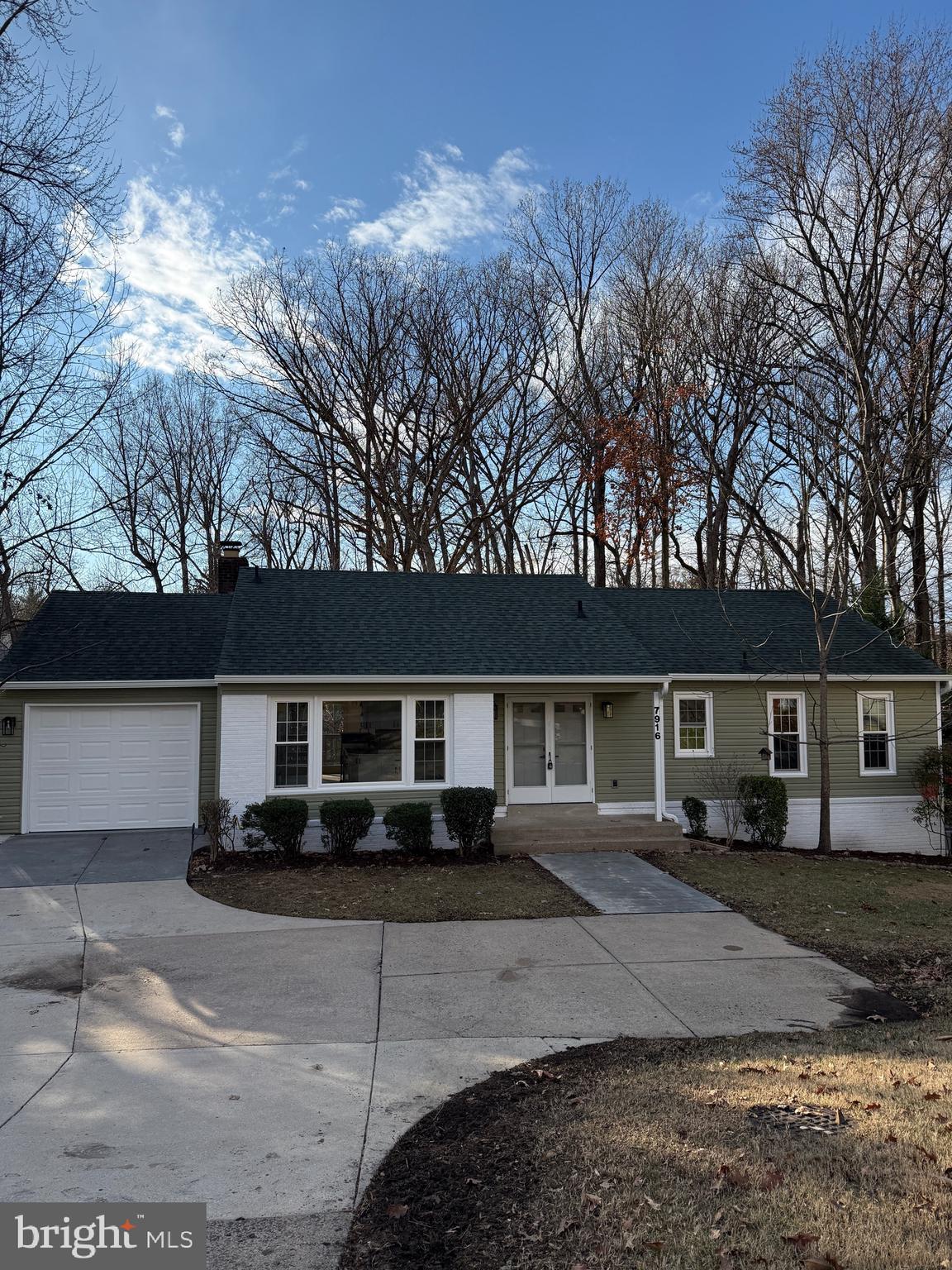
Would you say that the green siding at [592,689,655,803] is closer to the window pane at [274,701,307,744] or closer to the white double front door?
the white double front door

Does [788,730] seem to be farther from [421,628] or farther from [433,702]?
[421,628]

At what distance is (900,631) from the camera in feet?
59.6

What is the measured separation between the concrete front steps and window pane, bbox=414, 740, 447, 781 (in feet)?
4.28

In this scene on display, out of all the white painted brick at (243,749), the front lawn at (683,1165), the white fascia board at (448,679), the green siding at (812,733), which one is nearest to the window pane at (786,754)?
the green siding at (812,733)

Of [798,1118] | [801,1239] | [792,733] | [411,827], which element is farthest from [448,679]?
[801,1239]

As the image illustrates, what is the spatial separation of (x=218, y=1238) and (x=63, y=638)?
1349cm

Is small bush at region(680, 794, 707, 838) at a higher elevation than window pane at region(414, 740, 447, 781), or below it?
below

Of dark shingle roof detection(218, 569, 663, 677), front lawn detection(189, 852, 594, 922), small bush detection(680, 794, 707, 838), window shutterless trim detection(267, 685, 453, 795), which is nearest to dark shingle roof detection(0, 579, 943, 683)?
dark shingle roof detection(218, 569, 663, 677)

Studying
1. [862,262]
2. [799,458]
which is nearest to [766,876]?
[799,458]

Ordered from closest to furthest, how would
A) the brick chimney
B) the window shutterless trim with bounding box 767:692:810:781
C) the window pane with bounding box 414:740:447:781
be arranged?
1. the window pane with bounding box 414:740:447:781
2. the window shutterless trim with bounding box 767:692:810:781
3. the brick chimney

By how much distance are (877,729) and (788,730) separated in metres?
1.93

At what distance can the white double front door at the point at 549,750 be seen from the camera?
14.8m

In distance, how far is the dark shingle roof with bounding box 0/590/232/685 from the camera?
14.2 meters

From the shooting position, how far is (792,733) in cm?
1641
